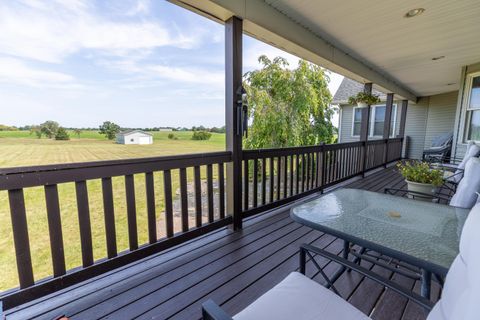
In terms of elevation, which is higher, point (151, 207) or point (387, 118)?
Answer: point (387, 118)

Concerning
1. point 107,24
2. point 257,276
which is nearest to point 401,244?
point 257,276

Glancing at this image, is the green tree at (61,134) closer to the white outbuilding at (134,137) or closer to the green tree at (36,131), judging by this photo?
the green tree at (36,131)

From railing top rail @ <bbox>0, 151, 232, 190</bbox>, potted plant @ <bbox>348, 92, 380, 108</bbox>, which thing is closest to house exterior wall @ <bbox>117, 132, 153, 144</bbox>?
railing top rail @ <bbox>0, 151, 232, 190</bbox>

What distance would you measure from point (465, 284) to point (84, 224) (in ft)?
7.03

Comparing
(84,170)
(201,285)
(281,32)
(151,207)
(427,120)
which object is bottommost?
(201,285)

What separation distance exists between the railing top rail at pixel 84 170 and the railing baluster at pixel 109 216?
0.35 ft

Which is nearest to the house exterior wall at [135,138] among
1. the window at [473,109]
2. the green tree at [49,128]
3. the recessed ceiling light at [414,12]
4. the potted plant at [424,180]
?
the green tree at [49,128]

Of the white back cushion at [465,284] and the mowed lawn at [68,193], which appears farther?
the mowed lawn at [68,193]

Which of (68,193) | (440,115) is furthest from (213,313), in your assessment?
(440,115)

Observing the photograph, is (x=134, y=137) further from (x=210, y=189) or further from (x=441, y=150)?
(x=441, y=150)

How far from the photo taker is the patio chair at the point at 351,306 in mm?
669

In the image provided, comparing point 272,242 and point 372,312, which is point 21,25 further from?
point 372,312

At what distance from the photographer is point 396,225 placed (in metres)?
1.38

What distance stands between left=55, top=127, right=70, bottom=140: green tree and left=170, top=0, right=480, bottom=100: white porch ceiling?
5.00ft
